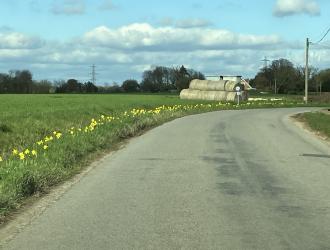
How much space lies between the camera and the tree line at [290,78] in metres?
132

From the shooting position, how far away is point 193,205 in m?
8.70

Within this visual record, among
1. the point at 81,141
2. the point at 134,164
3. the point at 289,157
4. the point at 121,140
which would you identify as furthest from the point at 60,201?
the point at 121,140

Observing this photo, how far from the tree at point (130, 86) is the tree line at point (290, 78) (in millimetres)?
32301

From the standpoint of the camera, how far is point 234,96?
72.8 meters

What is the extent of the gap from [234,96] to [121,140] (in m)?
53.7

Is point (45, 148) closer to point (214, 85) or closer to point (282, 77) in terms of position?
point (214, 85)

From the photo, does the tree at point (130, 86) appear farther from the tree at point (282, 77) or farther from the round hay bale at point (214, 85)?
the round hay bale at point (214, 85)

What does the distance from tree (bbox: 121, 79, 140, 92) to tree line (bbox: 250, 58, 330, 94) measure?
106 ft

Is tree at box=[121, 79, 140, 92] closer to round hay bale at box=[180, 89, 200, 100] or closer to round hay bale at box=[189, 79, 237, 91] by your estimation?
round hay bale at box=[180, 89, 200, 100]

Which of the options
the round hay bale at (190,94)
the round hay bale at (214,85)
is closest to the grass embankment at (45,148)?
the round hay bale at (214,85)

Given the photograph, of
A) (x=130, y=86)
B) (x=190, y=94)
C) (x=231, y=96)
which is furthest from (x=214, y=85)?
(x=130, y=86)

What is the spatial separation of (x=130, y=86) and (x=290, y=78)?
130 feet

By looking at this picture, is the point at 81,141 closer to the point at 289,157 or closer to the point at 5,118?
the point at 289,157

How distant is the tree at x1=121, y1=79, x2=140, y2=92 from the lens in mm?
145625
